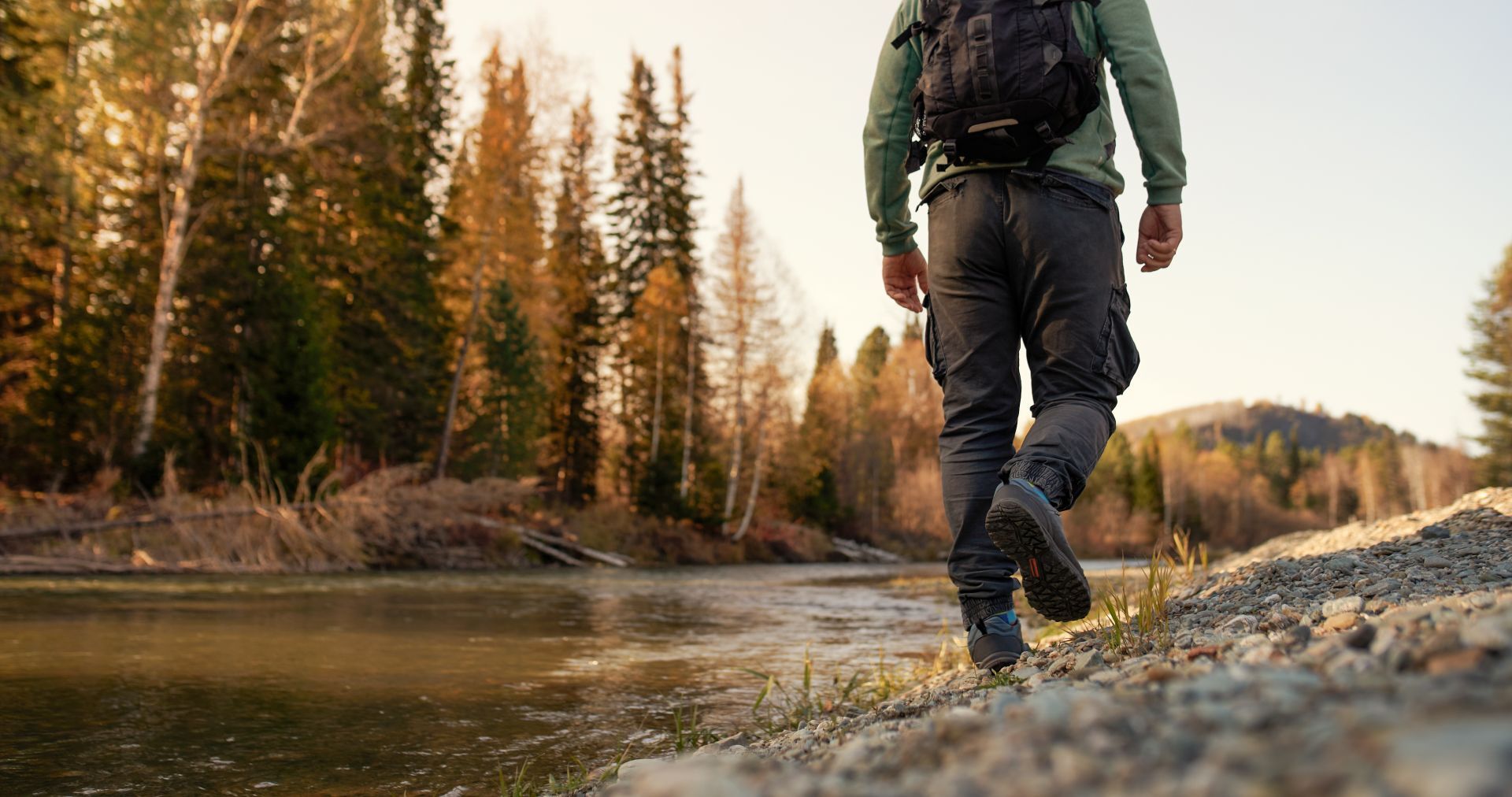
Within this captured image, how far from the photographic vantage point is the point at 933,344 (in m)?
2.92

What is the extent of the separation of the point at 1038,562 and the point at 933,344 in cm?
84

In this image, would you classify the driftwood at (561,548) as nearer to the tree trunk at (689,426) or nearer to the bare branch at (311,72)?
the bare branch at (311,72)

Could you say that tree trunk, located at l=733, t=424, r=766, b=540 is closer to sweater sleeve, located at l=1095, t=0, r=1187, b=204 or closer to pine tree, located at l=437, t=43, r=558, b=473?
pine tree, located at l=437, t=43, r=558, b=473

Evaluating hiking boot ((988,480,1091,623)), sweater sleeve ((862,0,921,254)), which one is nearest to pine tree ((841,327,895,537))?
sweater sleeve ((862,0,921,254))

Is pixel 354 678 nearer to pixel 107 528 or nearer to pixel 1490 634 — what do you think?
pixel 1490 634

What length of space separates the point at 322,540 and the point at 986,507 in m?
10.4

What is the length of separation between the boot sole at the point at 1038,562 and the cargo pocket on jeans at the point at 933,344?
0.67m

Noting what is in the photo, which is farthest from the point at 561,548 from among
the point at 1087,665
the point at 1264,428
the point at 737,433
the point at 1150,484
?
the point at 1264,428

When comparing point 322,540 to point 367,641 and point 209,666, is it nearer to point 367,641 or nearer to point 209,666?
point 367,641

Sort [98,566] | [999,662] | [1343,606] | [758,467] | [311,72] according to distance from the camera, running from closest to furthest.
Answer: [1343,606], [999,662], [98,566], [311,72], [758,467]

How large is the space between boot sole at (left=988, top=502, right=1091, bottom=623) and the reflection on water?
4.15 ft

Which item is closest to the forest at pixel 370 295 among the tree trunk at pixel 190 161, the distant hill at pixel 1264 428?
the tree trunk at pixel 190 161

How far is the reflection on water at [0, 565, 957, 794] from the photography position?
2.55 metres

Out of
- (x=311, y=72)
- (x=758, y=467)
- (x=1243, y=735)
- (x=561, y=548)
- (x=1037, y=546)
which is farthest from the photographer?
(x=758, y=467)
